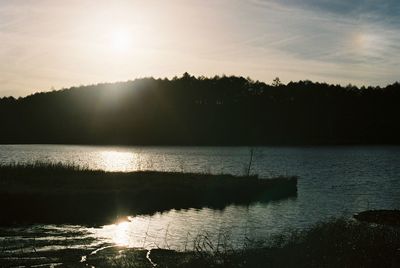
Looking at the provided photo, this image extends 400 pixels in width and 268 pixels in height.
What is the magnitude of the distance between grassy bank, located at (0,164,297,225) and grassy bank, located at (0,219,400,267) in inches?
446

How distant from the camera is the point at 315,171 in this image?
87.5 m

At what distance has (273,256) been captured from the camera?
2045 cm

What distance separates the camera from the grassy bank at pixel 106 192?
121 ft

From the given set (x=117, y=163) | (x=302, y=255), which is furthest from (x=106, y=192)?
(x=117, y=163)

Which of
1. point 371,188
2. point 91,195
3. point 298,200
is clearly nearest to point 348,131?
point 371,188

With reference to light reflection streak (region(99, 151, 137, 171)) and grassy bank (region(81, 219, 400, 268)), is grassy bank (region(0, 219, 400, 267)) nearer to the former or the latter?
grassy bank (region(81, 219, 400, 268))

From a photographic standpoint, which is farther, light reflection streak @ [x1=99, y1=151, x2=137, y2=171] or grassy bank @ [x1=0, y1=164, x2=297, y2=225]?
light reflection streak @ [x1=99, y1=151, x2=137, y2=171]

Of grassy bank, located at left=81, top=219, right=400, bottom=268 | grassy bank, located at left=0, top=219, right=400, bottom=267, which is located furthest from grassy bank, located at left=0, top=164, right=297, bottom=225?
grassy bank, located at left=81, top=219, right=400, bottom=268

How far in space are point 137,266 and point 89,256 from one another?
3.50m

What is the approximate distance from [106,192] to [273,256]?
85.0 ft

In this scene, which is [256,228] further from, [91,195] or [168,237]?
[91,195]

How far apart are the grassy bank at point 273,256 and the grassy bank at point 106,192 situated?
1133 cm

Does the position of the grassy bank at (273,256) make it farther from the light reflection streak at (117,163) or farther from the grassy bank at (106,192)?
the light reflection streak at (117,163)

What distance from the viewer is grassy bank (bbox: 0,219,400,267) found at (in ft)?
62.6
